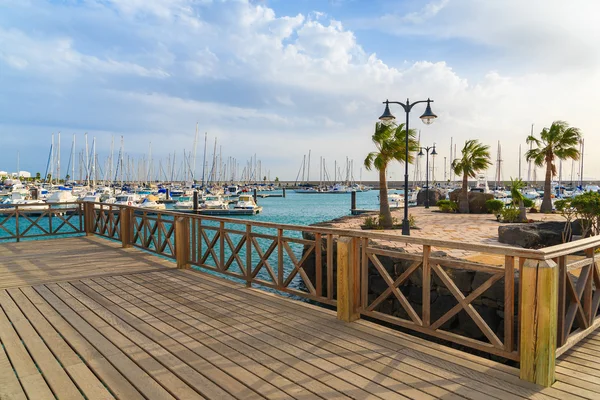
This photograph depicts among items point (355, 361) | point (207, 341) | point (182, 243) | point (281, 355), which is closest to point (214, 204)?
point (182, 243)

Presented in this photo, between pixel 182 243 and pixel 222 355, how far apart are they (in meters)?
4.42

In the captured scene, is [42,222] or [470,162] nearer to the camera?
[470,162]

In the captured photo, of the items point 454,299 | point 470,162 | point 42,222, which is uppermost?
point 470,162

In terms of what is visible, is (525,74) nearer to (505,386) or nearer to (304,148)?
(505,386)

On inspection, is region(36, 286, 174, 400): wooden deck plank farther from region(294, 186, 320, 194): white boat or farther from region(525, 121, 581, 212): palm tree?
region(294, 186, 320, 194): white boat

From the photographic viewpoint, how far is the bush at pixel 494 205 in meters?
21.1

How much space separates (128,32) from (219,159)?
56599 millimetres

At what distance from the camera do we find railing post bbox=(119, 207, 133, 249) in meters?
9.80

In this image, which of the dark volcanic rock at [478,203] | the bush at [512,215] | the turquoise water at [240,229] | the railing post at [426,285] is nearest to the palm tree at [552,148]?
the dark volcanic rock at [478,203]

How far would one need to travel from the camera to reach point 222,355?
3.54 meters

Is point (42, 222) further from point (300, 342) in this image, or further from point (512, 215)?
point (300, 342)

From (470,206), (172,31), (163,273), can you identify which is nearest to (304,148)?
(470,206)

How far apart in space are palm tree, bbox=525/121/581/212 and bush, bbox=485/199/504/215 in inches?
127

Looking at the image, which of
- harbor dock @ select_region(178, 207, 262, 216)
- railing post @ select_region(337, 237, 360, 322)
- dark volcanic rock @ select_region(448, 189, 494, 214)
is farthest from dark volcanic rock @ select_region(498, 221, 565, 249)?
harbor dock @ select_region(178, 207, 262, 216)
